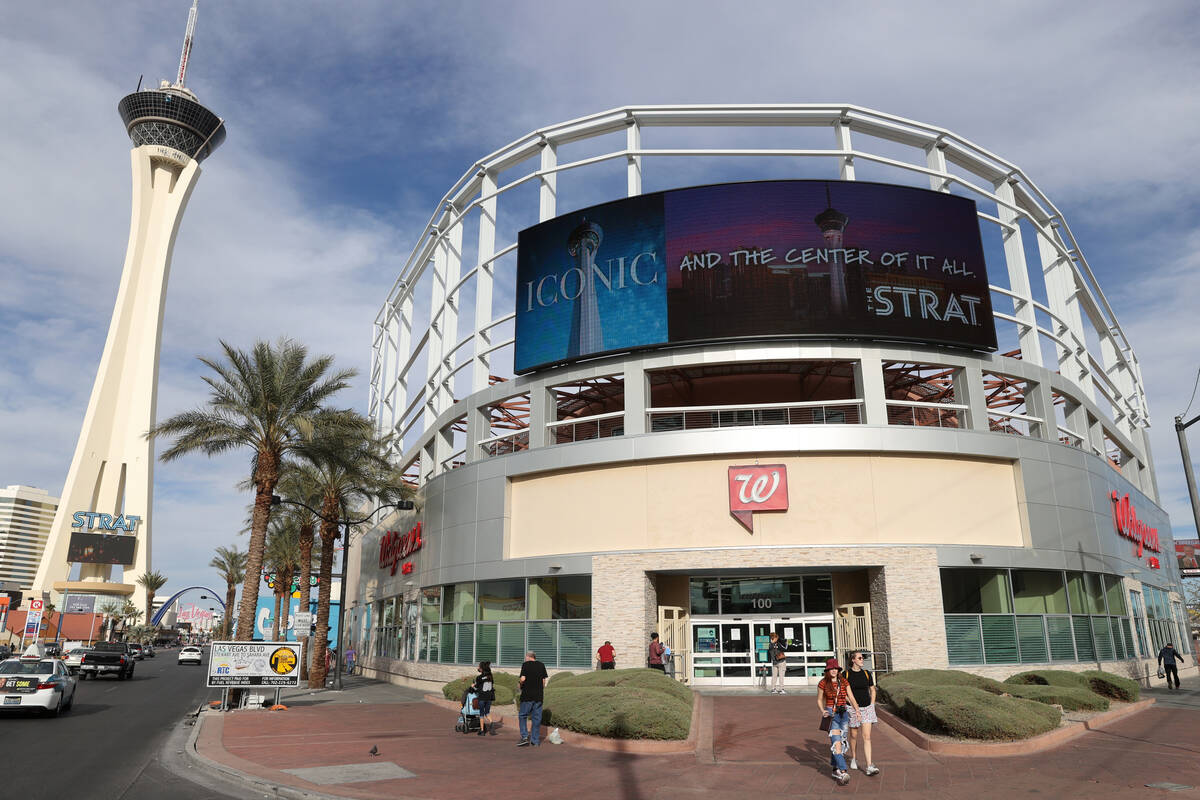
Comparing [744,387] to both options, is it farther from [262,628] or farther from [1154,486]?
[262,628]

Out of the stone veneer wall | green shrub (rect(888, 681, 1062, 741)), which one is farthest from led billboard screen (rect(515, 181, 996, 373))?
green shrub (rect(888, 681, 1062, 741))

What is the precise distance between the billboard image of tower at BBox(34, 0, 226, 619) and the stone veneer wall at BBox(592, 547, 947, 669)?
10206 cm

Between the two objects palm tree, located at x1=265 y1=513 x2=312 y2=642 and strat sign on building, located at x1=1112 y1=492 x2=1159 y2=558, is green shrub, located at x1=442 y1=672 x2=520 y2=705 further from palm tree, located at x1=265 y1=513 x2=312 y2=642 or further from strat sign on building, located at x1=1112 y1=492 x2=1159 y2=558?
palm tree, located at x1=265 y1=513 x2=312 y2=642

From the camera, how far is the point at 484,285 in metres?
38.3

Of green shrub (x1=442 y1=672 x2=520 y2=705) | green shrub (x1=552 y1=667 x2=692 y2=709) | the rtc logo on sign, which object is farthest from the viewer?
the rtc logo on sign

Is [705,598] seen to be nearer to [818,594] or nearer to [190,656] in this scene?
[818,594]

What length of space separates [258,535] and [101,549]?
9774cm

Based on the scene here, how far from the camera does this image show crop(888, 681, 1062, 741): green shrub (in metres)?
15.8

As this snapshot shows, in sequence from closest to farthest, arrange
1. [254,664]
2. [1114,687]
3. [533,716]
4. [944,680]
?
[533,716]
[944,680]
[1114,687]
[254,664]

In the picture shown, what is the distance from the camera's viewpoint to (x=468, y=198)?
4528 cm

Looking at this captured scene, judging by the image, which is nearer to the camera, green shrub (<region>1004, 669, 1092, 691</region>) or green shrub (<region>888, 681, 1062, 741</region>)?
green shrub (<region>888, 681, 1062, 741</region>)

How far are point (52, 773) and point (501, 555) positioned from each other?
1935cm

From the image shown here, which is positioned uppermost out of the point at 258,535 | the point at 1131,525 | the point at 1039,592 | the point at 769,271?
the point at 769,271

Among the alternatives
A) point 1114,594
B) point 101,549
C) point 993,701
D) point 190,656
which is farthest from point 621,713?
point 101,549
